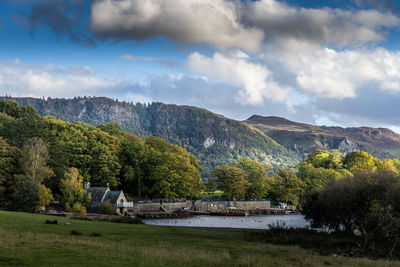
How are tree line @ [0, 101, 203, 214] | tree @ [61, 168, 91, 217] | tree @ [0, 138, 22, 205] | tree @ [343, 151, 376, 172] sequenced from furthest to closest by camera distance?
tree @ [343, 151, 376, 172]
tree @ [61, 168, 91, 217]
tree line @ [0, 101, 203, 214]
tree @ [0, 138, 22, 205]

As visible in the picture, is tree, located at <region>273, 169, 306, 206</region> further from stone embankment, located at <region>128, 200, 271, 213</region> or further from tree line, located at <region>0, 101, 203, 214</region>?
tree line, located at <region>0, 101, 203, 214</region>

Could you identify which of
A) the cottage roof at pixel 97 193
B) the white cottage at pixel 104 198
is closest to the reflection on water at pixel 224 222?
the white cottage at pixel 104 198

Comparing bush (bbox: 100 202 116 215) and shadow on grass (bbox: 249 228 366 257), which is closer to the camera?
shadow on grass (bbox: 249 228 366 257)

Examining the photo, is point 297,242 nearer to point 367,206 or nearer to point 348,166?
point 367,206

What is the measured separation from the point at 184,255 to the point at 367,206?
2931 centimetres

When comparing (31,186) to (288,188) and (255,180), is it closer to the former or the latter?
(255,180)

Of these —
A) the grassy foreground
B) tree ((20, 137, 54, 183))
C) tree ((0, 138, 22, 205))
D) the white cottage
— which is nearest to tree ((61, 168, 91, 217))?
tree ((20, 137, 54, 183))

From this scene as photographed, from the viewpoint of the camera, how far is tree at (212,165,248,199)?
437 ft

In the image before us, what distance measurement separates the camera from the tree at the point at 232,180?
437 ft

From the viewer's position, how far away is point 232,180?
133875 mm

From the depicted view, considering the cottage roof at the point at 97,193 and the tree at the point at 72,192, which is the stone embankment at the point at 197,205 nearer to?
the cottage roof at the point at 97,193

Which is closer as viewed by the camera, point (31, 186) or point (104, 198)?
point (31, 186)

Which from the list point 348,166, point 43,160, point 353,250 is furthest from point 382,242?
point 348,166

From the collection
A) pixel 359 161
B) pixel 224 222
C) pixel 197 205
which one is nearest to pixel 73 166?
pixel 224 222
